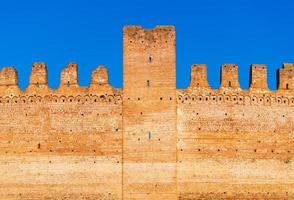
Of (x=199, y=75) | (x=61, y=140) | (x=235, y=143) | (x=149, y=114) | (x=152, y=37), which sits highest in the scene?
(x=152, y=37)

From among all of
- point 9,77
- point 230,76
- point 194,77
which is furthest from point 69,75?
point 230,76

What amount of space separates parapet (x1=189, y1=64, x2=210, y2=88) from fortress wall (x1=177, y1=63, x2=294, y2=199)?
195mm

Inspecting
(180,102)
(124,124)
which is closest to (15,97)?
(124,124)

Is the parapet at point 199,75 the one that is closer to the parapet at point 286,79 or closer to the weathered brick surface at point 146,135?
the weathered brick surface at point 146,135

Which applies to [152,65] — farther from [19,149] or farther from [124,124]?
[19,149]

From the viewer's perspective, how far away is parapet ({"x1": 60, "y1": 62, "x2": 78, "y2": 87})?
25812 millimetres

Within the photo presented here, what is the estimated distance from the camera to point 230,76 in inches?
1018

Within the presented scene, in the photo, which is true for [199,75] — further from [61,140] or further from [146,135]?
[61,140]

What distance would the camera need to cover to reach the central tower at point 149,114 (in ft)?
82.1

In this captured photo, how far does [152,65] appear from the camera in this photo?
25.5 meters

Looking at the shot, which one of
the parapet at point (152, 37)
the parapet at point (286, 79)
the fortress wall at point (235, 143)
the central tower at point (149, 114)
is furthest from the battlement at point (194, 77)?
the parapet at point (152, 37)

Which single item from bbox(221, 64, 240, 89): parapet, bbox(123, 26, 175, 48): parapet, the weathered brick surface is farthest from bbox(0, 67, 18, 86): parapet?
bbox(221, 64, 240, 89): parapet

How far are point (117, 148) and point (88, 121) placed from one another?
1.42 meters

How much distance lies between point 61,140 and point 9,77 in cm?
297
